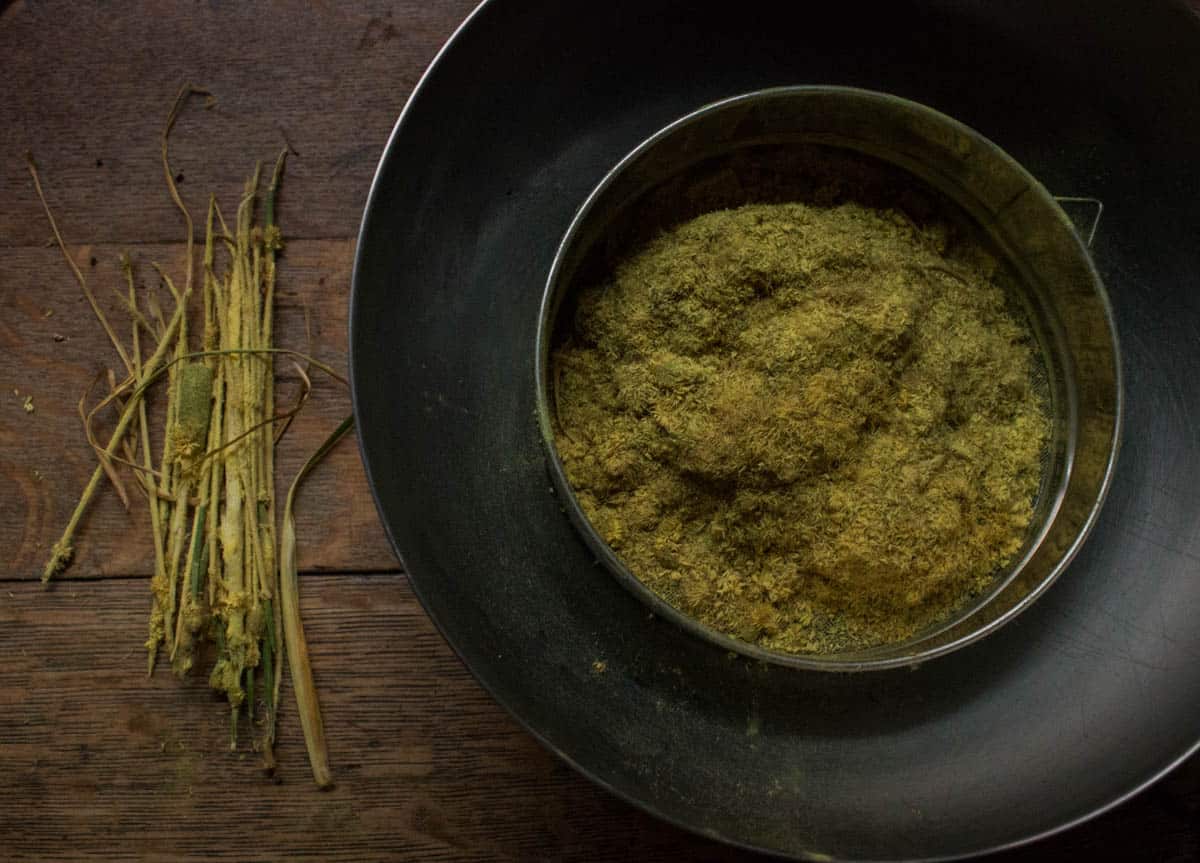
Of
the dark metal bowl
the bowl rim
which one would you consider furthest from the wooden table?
the bowl rim

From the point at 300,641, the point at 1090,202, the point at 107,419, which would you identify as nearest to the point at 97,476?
the point at 107,419

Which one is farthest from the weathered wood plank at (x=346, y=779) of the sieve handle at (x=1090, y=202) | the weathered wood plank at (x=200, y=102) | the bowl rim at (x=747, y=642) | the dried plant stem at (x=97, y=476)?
the sieve handle at (x=1090, y=202)

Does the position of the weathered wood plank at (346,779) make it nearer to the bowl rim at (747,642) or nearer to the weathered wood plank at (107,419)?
the weathered wood plank at (107,419)

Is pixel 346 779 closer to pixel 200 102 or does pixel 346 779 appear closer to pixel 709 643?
pixel 709 643

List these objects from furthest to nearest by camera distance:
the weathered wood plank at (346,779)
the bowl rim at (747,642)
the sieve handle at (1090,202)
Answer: the weathered wood plank at (346,779)
the sieve handle at (1090,202)
the bowl rim at (747,642)

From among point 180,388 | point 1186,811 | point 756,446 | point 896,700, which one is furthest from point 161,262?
point 1186,811

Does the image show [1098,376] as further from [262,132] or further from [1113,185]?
[262,132]

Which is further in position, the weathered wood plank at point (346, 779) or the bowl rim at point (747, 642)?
the weathered wood plank at point (346, 779)
